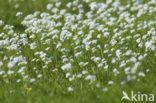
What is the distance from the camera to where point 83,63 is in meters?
5.03

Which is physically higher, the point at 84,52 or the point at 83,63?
the point at 84,52

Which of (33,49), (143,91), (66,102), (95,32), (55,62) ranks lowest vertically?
(66,102)

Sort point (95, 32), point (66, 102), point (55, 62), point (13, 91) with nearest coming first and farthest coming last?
1. point (66, 102)
2. point (13, 91)
3. point (55, 62)
4. point (95, 32)

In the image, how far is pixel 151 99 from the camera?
405 cm

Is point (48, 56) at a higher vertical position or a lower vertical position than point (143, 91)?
higher

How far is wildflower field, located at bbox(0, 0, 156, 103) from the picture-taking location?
4223mm

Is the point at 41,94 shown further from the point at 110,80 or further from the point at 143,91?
the point at 143,91

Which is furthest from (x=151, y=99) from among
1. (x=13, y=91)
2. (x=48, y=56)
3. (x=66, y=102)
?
(x=48, y=56)

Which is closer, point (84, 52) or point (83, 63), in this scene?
point (83, 63)

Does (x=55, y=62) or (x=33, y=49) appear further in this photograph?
(x=33, y=49)

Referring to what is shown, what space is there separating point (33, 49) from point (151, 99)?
2906mm

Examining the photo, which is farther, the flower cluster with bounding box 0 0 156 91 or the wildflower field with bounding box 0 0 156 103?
the flower cluster with bounding box 0 0 156 91

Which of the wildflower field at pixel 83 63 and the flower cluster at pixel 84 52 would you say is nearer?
the wildflower field at pixel 83 63

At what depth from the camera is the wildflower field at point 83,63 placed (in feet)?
13.9
